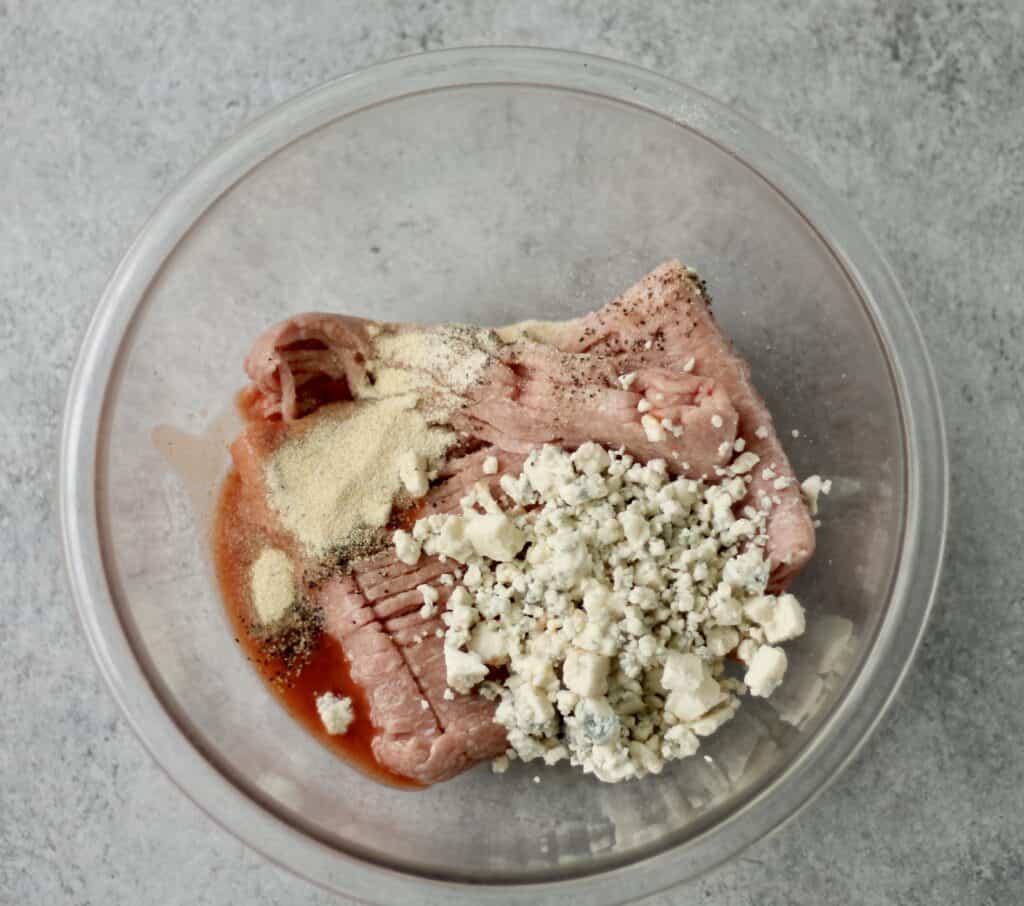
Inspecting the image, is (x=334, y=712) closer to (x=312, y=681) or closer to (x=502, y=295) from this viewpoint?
(x=312, y=681)

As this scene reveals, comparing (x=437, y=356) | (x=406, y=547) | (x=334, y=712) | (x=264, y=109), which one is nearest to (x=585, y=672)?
(x=406, y=547)

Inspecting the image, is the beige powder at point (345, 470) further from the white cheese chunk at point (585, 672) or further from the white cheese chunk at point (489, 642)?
the white cheese chunk at point (585, 672)

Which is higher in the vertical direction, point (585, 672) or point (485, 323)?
point (485, 323)

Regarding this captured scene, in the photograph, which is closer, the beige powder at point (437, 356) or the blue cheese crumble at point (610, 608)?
the blue cheese crumble at point (610, 608)

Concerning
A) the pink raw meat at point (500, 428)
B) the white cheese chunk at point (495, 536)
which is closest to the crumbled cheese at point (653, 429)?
the pink raw meat at point (500, 428)

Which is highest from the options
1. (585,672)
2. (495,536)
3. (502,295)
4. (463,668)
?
(502,295)

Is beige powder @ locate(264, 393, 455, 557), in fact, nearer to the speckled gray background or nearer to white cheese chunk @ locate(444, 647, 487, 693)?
white cheese chunk @ locate(444, 647, 487, 693)

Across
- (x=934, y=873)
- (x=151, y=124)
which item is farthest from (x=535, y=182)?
(x=934, y=873)
